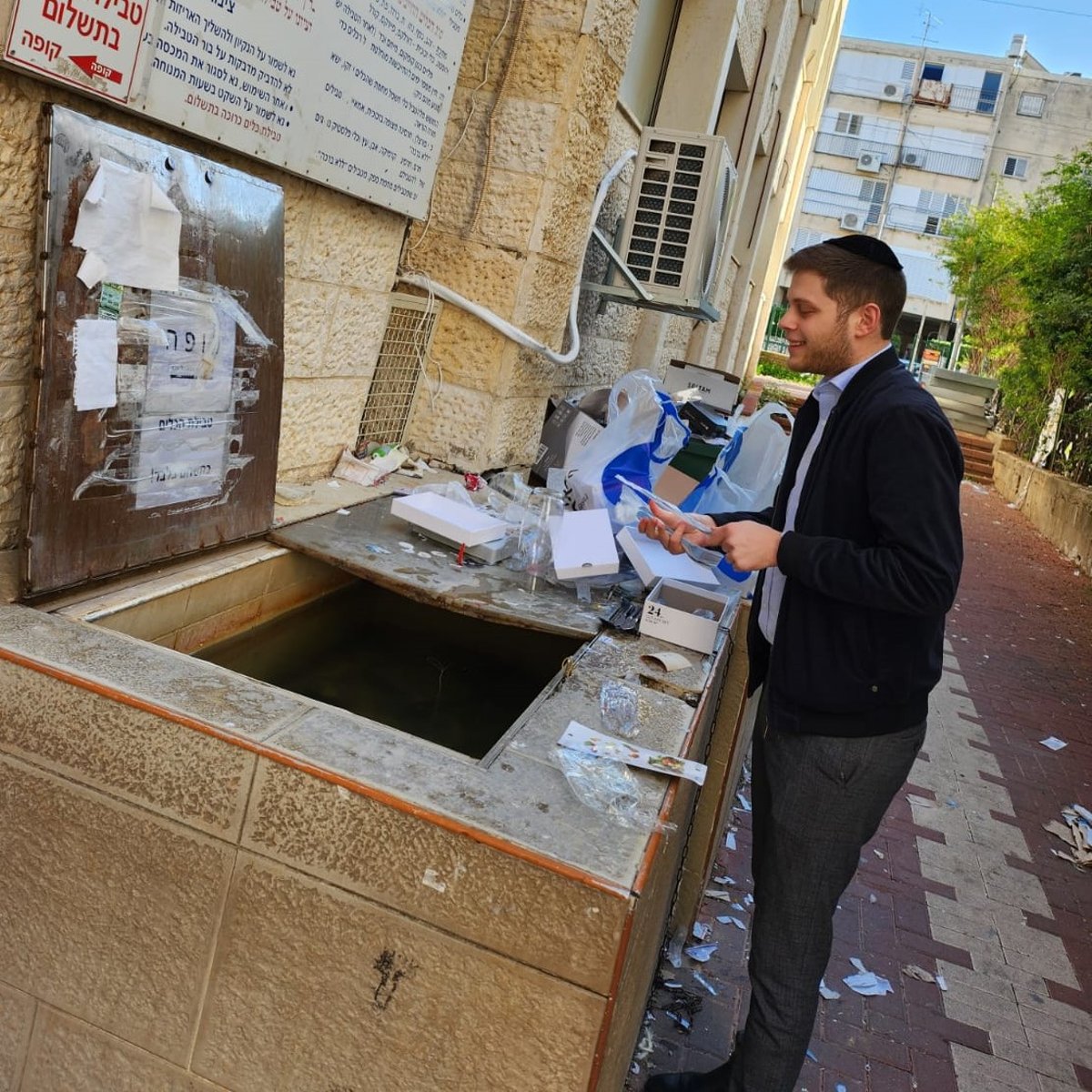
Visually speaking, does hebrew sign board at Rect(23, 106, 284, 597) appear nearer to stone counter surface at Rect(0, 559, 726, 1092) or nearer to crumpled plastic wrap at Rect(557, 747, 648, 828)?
stone counter surface at Rect(0, 559, 726, 1092)

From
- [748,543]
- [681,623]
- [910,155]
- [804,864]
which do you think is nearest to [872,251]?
[748,543]

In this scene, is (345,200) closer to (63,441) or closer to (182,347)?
(182,347)

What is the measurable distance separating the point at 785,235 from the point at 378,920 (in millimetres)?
25494

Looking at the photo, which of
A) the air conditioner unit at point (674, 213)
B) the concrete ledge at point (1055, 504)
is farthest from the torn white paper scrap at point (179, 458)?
the concrete ledge at point (1055, 504)

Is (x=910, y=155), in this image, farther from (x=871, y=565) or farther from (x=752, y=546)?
(x=871, y=565)

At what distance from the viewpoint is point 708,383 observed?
7.58 meters

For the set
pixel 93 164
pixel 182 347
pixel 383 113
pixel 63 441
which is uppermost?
pixel 383 113

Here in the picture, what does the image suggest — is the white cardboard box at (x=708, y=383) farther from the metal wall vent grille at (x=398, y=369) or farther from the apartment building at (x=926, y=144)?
the apartment building at (x=926, y=144)

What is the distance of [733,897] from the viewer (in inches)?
142

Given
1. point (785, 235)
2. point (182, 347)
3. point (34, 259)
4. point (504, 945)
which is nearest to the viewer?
point (504, 945)

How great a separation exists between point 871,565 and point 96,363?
186 cm

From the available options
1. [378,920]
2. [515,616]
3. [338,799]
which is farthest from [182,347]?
[378,920]

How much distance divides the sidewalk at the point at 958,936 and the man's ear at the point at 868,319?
2045mm

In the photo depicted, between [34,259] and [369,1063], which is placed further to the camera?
[34,259]
